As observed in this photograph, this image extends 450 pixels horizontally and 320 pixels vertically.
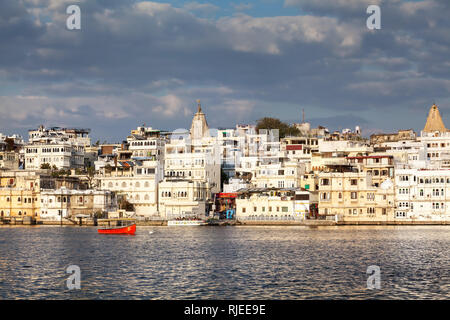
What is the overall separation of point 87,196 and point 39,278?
68.4 metres

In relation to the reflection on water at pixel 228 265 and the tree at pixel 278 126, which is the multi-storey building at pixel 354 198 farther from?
the tree at pixel 278 126

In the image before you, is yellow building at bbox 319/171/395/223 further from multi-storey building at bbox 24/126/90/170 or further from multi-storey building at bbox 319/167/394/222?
multi-storey building at bbox 24/126/90/170

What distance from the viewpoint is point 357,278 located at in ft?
145

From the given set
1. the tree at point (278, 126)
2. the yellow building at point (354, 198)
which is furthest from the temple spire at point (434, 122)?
the yellow building at point (354, 198)

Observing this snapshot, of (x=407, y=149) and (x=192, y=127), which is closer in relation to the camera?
(x=407, y=149)

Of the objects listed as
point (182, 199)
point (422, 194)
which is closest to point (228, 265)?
point (422, 194)

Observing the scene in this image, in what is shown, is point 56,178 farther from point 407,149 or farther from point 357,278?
point 357,278

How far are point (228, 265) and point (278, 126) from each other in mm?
108318

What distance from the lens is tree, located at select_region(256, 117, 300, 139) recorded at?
156788mm

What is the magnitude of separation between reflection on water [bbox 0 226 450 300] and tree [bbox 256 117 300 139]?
73164mm

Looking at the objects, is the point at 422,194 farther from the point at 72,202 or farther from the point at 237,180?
the point at 72,202

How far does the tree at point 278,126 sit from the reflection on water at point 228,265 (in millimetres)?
73164

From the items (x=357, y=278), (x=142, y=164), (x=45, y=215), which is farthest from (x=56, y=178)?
(x=357, y=278)

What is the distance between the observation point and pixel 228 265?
52.3 metres
